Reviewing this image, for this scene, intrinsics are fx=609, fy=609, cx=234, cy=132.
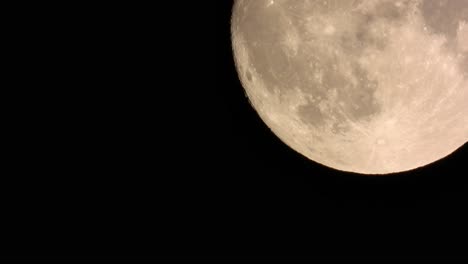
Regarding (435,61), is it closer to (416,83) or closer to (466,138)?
(416,83)

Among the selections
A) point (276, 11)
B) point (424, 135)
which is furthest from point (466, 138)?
point (276, 11)

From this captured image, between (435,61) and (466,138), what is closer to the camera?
(435,61)

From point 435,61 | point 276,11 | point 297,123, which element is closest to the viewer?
point 435,61

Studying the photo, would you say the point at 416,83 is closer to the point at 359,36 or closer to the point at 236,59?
the point at 359,36

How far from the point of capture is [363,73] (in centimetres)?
436

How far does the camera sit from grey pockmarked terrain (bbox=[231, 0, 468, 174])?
13.6 feet

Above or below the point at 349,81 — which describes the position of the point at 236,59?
above

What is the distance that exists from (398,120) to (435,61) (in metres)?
0.52

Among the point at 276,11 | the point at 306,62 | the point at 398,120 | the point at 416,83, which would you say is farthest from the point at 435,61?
the point at 276,11

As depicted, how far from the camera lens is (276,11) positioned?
454cm

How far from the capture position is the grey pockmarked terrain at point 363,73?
4.16 m

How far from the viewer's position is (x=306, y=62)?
4484 millimetres

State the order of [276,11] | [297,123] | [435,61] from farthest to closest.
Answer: [297,123] → [276,11] → [435,61]

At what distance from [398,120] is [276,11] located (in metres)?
1.21
